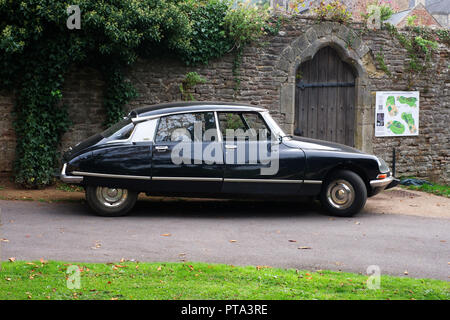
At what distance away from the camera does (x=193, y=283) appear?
4.77 metres

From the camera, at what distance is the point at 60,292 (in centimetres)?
441

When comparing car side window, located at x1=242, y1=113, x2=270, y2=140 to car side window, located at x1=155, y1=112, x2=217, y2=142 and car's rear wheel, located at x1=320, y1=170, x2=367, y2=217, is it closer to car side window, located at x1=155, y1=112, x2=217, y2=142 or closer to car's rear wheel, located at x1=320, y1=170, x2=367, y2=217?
car side window, located at x1=155, y1=112, x2=217, y2=142

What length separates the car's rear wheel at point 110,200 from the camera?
7941 millimetres

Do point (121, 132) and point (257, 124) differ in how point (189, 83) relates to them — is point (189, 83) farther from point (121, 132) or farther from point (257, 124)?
point (121, 132)

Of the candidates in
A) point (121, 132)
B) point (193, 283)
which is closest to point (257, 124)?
point (121, 132)

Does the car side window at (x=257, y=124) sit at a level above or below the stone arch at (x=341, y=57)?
below

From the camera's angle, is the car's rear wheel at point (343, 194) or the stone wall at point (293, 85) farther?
the stone wall at point (293, 85)

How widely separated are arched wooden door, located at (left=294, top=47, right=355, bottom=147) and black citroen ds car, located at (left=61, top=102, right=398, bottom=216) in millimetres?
4155

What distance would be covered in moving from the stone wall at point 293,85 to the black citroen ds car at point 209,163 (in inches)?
120

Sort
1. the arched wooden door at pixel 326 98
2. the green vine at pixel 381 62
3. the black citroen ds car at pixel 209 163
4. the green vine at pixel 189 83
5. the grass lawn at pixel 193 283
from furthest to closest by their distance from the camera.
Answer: the green vine at pixel 381 62 < the arched wooden door at pixel 326 98 < the green vine at pixel 189 83 < the black citroen ds car at pixel 209 163 < the grass lawn at pixel 193 283

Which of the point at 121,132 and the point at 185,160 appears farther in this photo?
the point at 121,132

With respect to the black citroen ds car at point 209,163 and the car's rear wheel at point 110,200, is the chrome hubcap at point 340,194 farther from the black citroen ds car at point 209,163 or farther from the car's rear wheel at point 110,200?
the car's rear wheel at point 110,200

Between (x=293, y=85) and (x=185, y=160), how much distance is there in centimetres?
484

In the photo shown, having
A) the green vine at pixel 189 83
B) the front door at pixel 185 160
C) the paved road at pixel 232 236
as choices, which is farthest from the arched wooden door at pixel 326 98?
the front door at pixel 185 160
